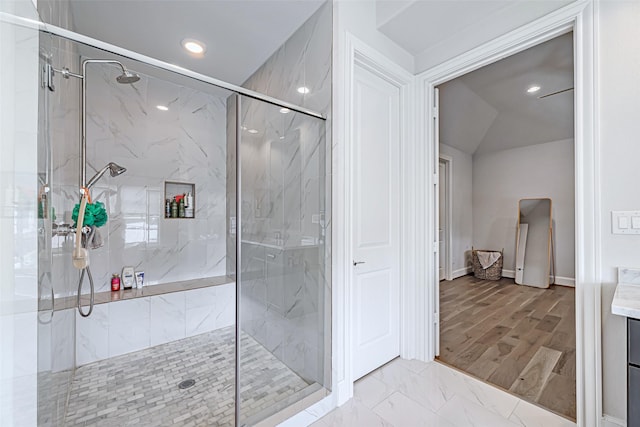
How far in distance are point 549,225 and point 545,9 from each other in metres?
4.28

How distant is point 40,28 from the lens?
3.26 ft

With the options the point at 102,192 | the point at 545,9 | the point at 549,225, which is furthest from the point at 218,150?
the point at 549,225

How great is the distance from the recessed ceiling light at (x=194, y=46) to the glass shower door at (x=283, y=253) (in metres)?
1.15

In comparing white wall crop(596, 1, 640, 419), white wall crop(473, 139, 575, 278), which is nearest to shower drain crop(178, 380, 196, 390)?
white wall crop(596, 1, 640, 419)

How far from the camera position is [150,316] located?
2.53 metres

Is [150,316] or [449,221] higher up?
[449,221]

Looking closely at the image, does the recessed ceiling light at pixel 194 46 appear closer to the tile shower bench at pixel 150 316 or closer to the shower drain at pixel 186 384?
the tile shower bench at pixel 150 316

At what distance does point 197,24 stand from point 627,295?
3.14 metres

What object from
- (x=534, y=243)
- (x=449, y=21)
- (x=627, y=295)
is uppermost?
(x=449, y=21)

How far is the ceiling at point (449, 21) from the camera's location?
5.77ft

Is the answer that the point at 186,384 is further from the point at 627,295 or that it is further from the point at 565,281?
the point at 565,281

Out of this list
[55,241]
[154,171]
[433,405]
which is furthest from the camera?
[154,171]
